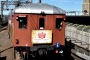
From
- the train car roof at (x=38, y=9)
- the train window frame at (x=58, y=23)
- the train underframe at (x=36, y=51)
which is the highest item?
the train car roof at (x=38, y=9)

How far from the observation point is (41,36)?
15.2 meters

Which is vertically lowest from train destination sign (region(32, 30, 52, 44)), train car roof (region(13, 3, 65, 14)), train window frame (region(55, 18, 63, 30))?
train destination sign (region(32, 30, 52, 44))

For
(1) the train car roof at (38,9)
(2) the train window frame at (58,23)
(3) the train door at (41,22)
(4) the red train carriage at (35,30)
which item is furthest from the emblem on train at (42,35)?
(1) the train car roof at (38,9)

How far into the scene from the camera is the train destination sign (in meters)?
15.0

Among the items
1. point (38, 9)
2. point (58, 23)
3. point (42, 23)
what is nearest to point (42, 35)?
point (42, 23)

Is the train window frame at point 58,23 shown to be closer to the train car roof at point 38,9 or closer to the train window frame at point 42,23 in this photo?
the train car roof at point 38,9

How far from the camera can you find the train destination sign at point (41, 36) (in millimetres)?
15039

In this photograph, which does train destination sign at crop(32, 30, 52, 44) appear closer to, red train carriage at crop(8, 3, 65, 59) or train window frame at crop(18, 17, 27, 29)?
red train carriage at crop(8, 3, 65, 59)

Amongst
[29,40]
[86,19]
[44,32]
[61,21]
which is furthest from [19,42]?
[86,19]

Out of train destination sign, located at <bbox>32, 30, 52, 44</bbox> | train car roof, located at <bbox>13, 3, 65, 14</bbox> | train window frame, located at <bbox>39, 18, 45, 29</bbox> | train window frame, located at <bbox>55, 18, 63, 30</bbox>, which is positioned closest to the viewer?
train destination sign, located at <bbox>32, 30, 52, 44</bbox>

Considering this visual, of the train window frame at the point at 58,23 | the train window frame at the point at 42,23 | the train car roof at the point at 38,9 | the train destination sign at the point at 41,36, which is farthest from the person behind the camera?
the train window frame at the point at 58,23

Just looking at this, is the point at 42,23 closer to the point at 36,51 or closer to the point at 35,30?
the point at 35,30

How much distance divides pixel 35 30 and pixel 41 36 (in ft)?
1.60

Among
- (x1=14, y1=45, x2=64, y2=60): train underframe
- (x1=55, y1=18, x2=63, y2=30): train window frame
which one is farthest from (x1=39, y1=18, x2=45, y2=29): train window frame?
(x1=14, y1=45, x2=64, y2=60): train underframe
